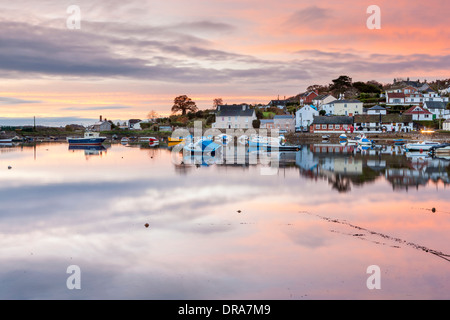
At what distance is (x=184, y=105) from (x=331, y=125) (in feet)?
120

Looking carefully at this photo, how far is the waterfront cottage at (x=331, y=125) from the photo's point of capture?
59719 mm

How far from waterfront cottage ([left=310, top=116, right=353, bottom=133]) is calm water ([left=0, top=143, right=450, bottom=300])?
133 ft

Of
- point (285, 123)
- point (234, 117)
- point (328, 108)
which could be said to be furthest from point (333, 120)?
point (234, 117)

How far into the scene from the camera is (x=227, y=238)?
33.7 ft

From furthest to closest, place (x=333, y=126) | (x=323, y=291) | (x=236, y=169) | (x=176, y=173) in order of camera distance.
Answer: (x=333, y=126) < (x=236, y=169) < (x=176, y=173) < (x=323, y=291)

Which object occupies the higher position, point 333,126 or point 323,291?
point 333,126

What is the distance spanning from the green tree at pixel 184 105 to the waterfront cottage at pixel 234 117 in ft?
58.0

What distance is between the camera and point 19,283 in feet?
24.7

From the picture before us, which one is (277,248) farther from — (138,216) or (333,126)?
(333,126)
